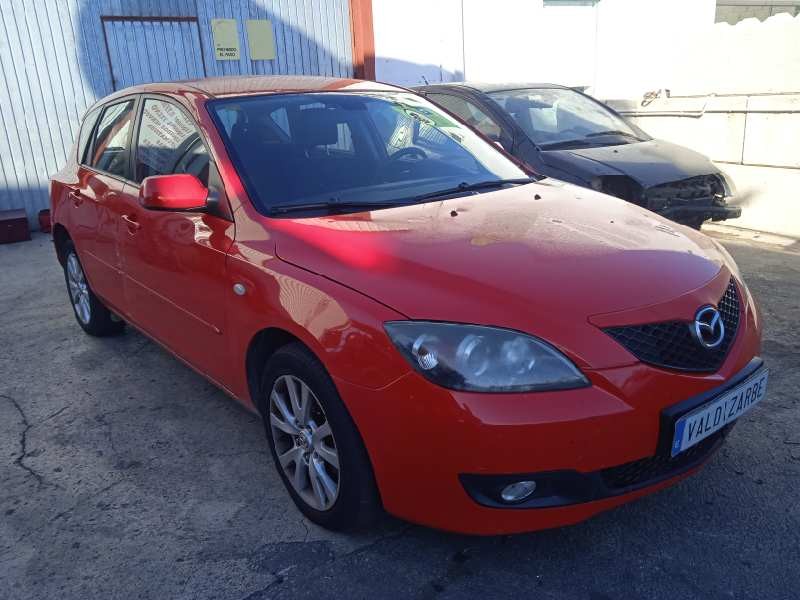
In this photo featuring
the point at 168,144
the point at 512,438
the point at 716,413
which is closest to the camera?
the point at 512,438

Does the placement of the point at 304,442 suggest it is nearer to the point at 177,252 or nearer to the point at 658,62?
the point at 177,252

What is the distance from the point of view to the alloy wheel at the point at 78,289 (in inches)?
190

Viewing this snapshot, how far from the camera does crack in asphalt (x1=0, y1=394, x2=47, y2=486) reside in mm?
3162

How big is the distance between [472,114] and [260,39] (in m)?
4.76

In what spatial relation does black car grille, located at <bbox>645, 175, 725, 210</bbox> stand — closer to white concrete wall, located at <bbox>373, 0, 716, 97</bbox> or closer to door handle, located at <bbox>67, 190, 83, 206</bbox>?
door handle, located at <bbox>67, 190, 83, 206</bbox>

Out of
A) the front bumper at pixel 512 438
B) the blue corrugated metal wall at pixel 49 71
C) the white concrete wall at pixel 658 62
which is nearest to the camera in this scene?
the front bumper at pixel 512 438

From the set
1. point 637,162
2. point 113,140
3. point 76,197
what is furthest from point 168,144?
point 637,162

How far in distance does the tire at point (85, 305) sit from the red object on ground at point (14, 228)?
12.3 ft

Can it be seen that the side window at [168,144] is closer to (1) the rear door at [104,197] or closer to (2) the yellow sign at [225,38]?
(1) the rear door at [104,197]

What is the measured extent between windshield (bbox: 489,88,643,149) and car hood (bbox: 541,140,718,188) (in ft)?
0.76

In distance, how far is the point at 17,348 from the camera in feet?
15.6

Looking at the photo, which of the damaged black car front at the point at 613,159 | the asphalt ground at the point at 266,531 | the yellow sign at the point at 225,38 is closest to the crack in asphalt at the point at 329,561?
the asphalt ground at the point at 266,531

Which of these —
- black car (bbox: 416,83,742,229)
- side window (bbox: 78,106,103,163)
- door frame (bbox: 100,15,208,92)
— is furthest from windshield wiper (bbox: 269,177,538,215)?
door frame (bbox: 100,15,208,92)

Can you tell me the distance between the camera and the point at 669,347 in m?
2.23
